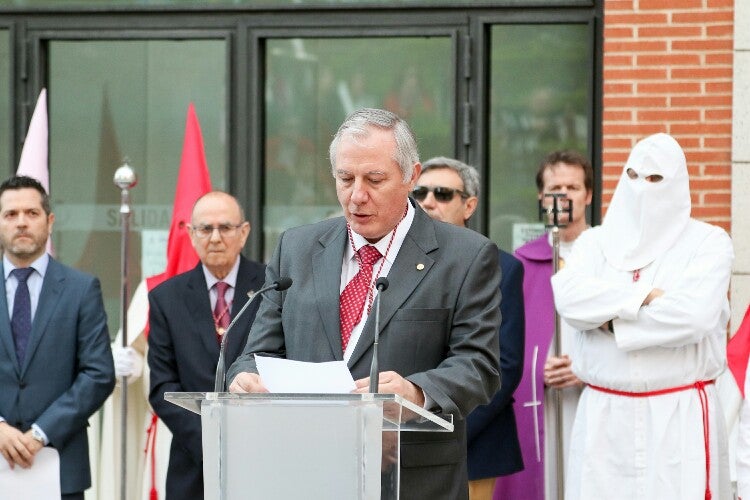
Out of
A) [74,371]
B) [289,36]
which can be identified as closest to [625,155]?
[289,36]

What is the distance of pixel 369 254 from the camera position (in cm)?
460

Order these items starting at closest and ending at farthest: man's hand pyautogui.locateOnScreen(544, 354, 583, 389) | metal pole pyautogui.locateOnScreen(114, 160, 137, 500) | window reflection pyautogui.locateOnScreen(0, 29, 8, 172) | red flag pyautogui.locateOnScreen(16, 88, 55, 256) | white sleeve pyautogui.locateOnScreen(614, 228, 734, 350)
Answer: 1. white sleeve pyautogui.locateOnScreen(614, 228, 734, 350)
2. man's hand pyautogui.locateOnScreen(544, 354, 583, 389)
3. metal pole pyautogui.locateOnScreen(114, 160, 137, 500)
4. red flag pyautogui.locateOnScreen(16, 88, 55, 256)
5. window reflection pyautogui.locateOnScreen(0, 29, 8, 172)

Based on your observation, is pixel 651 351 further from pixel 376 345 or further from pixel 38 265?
pixel 38 265

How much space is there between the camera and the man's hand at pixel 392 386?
4059mm

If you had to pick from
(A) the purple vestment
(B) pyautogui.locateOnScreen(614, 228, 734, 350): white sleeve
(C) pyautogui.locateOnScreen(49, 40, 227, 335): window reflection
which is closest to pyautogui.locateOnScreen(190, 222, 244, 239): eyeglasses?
(A) the purple vestment

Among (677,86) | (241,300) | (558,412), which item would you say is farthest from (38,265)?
(677,86)

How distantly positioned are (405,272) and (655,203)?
219 cm

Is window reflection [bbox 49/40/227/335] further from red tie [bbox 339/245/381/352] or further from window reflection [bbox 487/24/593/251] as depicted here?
red tie [bbox 339/245/381/352]

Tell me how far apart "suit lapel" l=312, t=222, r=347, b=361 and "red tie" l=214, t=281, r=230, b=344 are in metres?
2.48

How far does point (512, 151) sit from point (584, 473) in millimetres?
3029

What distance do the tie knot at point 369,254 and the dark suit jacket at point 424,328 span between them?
0.07 meters

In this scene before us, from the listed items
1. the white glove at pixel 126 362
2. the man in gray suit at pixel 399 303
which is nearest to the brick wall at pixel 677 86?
the white glove at pixel 126 362

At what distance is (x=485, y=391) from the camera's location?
14.5 feet

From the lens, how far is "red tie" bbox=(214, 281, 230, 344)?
23.4 feet
